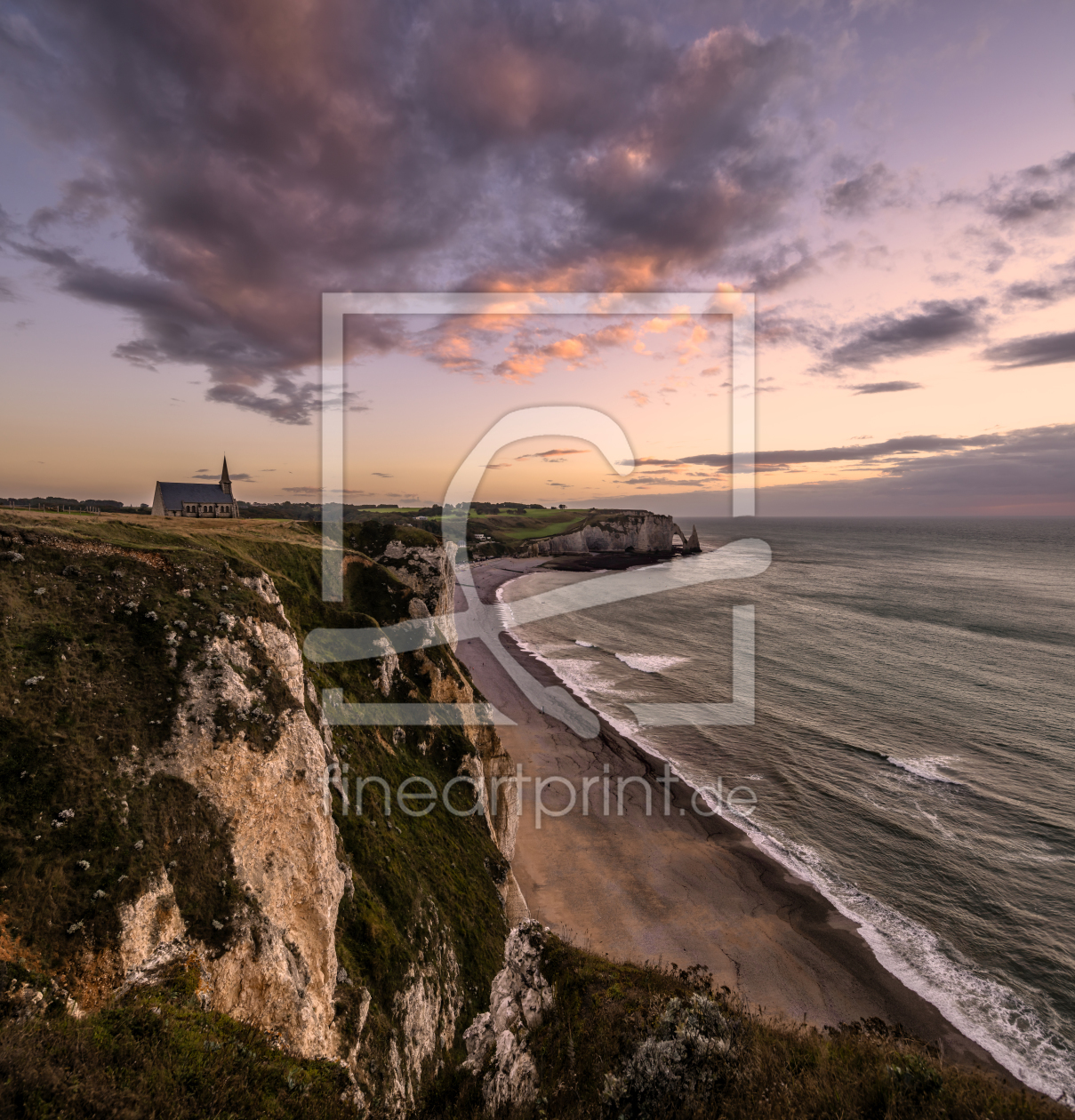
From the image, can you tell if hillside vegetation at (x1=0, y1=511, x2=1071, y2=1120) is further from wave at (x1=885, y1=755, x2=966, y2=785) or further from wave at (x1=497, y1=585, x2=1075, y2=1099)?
wave at (x1=885, y1=755, x2=966, y2=785)

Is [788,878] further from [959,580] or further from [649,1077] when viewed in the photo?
[959,580]

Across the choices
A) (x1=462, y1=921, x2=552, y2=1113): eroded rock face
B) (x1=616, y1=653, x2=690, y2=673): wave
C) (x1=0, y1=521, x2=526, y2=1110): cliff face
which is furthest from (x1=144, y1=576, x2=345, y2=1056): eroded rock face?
(x1=616, y1=653, x2=690, y2=673): wave

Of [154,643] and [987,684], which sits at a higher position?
[154,643]

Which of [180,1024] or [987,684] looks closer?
[180,1024]

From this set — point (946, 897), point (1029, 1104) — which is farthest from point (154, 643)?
point (946, 897)

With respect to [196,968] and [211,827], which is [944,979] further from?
[211,827]

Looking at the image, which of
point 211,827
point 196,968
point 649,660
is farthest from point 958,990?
point 649,660
